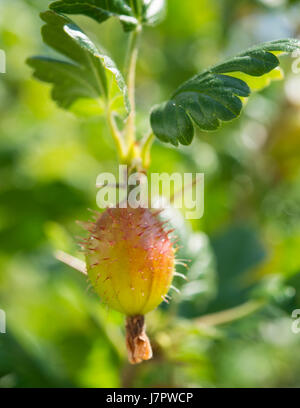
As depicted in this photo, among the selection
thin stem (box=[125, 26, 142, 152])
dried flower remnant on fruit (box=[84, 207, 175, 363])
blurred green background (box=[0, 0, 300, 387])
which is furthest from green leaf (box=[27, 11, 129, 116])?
blurred green background (box=[0, 0, 300, 387])

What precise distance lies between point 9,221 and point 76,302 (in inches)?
29.4

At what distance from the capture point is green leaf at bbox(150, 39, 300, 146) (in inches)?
39.2

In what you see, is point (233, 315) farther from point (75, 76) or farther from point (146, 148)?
point (75, 76)

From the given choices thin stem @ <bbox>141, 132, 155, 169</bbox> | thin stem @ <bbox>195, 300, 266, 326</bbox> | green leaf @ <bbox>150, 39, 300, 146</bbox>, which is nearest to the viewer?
green leaf @ <bbox>150, 39, 300, 146</bbox>

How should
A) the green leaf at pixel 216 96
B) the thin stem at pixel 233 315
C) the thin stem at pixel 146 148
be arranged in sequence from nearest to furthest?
the green leaf at pixel 216 96 → the thin stem at pixel 146 148 → the thin stem at pixel 233 315

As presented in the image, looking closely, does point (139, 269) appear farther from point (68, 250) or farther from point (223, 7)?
point (223, 7)

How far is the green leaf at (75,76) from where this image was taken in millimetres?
1066

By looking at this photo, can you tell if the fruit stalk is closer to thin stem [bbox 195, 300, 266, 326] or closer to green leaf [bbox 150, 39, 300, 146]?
green leaf [bbox 150, 39, 300, 146]

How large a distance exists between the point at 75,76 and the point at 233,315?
89cm

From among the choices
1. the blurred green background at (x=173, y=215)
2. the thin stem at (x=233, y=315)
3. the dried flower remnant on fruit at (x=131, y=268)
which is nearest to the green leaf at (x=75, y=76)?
the dried flower remnant on fruit at (x=131, y=268)

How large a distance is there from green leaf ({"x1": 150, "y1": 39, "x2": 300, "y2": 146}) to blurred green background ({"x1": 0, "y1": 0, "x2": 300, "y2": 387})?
1.49 ft

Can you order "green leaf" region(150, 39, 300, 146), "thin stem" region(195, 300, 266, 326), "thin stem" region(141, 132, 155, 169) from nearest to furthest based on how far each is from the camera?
"green leaf" region(150, 39, 300, 146) → "thin stem" region(141, 132, 155, 169) → "thin stem" region(195, 300, 266, 326)

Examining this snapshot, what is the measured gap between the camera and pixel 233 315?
165 cm

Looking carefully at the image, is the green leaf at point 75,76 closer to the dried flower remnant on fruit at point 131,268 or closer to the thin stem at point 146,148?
the thin stem at point 146,148
